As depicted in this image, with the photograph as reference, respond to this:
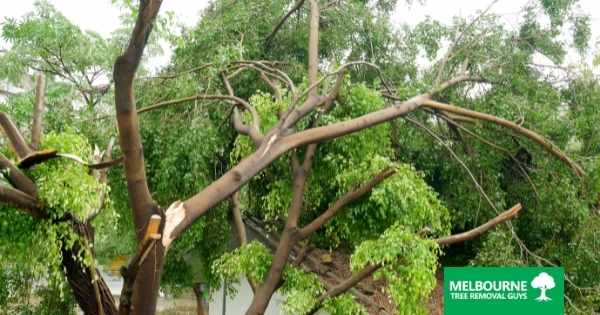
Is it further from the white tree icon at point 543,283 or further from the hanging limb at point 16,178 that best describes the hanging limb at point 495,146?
the hanging limb at point 16,178

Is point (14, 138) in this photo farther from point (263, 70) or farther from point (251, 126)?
point (263, 70)

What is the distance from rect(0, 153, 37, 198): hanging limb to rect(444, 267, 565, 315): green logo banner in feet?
12.0

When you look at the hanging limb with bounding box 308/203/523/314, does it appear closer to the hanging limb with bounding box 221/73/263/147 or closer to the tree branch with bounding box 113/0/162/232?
the hanging limb with bounding box 221/73/263/147

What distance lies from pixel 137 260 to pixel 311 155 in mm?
2606

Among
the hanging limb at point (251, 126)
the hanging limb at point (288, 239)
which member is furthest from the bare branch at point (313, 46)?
the hanging limb at point (288, 239)

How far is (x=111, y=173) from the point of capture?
6660 millimetres

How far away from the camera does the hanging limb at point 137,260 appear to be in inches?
143

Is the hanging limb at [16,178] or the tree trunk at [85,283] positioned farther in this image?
the tree trunk at [85,283]

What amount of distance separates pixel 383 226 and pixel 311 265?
138 inches

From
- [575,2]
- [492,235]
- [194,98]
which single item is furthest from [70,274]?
[575,2]

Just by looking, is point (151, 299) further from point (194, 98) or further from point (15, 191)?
point (194, 98)

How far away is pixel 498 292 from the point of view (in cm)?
541

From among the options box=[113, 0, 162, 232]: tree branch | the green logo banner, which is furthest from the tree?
the green logo banner

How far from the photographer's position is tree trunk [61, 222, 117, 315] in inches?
156
